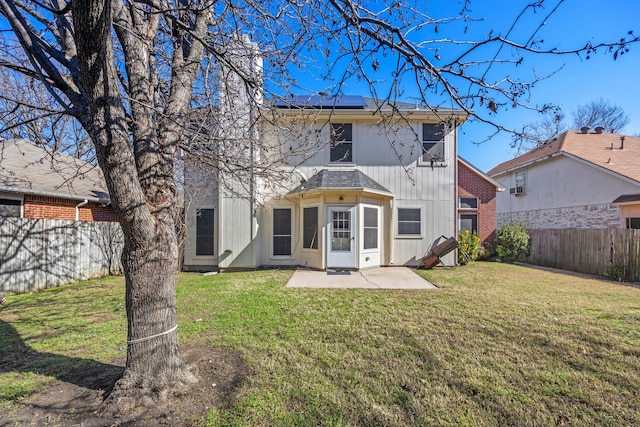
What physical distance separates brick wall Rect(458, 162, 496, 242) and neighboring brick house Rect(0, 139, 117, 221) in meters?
14.3

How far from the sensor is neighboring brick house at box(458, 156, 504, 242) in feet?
43.0

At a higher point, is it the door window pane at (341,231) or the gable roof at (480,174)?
the gable roof at (480,174)

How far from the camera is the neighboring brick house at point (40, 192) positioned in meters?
7.57

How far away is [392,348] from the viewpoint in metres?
3.66

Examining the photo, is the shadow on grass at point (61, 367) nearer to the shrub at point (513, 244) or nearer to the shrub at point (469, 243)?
the shrub at point (469, 243)

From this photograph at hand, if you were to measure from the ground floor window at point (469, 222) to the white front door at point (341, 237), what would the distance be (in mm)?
7069

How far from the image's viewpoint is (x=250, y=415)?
2.37 metres

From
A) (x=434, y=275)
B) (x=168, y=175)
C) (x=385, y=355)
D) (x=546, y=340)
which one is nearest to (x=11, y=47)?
(x=168, y=175)

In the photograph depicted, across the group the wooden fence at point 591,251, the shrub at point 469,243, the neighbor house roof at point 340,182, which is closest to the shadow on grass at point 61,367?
the neighbor house roof at point 340,182

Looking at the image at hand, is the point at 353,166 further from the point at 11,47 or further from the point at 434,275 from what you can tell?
the point at 11,47

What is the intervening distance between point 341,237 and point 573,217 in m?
12.8

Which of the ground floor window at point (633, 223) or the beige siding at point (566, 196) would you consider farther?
the beige siding at point (566, 196)

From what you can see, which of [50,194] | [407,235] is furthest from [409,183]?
[50,194]

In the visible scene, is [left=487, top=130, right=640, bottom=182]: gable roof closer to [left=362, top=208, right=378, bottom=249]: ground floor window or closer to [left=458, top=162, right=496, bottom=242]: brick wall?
[left=458, top=162, right=496, bottom=242]: brick wall
